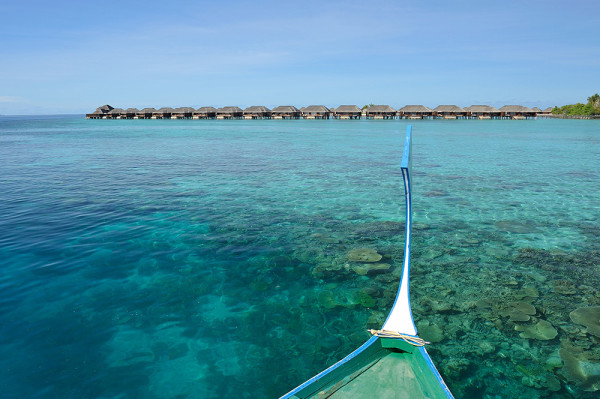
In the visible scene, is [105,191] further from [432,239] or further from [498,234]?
[498,234]

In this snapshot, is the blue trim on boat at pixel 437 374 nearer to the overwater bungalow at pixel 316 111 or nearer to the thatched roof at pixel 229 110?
the overwater bungalow at pixel 316 111

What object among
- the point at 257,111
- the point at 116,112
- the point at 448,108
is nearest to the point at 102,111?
the point at 116,112

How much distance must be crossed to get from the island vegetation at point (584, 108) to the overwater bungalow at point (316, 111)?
77490 millimetres

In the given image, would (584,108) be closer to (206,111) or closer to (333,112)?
(333,112)

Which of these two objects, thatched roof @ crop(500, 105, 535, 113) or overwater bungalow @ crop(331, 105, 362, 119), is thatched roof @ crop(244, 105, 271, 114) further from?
thatched roof @ crop(500, 105, 535, 113)

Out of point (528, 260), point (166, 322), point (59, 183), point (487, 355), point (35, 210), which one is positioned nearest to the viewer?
point (487, 355)

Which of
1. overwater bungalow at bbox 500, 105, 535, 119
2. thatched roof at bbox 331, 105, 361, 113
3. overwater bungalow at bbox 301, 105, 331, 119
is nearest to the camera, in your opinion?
overwater bungalow at bbox 500, 105, 535, 119

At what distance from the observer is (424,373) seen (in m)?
4.56

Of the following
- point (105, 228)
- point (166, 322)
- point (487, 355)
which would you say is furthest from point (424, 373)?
point (105, 228)

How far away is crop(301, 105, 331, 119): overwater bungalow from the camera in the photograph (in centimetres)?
11056

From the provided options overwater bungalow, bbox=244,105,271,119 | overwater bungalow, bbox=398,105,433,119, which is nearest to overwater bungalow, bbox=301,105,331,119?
overwater bungalow, bbox=244,105,271,119

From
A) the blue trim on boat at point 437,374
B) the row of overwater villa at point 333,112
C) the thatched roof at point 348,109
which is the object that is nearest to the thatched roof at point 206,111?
the row of overwater villa at point 333,112

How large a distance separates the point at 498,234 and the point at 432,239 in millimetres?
2312

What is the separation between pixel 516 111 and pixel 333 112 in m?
50.9
